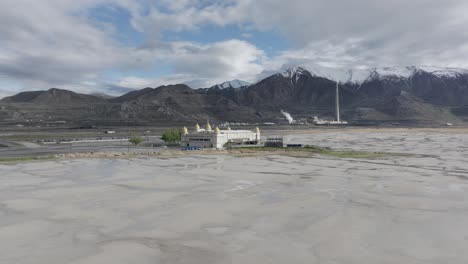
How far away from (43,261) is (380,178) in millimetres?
36848

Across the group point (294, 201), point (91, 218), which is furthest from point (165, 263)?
point (294, 201)

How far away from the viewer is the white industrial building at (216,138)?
9962 cm

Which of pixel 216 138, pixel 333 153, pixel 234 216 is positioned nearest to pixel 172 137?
pixel 216 138

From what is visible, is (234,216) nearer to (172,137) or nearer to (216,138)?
(216,138)

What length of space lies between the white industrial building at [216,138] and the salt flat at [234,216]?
152 feet

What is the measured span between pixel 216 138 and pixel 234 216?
69.5 meters

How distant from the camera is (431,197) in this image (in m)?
36.1

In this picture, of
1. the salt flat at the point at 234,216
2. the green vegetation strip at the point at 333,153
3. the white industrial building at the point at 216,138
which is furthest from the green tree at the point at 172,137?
the salt flat at the point at 234,216

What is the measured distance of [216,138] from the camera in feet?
324

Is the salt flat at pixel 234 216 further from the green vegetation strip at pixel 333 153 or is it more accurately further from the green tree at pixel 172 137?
the green tree at pixel 172 137

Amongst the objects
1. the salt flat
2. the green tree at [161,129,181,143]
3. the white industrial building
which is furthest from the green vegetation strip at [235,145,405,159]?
the green tree at [161,129,181,143]

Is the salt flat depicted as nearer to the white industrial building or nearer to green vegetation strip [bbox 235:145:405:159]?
green vegetation strip [bbox 235:145:405:159]

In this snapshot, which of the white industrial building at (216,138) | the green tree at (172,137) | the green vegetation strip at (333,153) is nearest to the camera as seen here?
the green vegetation strip at (333,153)

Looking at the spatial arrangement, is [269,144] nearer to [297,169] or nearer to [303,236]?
[297,169]
